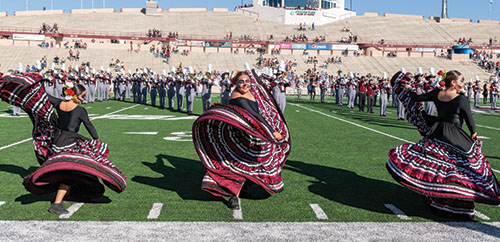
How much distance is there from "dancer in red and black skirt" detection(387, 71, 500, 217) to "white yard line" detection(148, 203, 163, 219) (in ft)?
7.97

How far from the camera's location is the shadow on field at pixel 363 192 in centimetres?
520

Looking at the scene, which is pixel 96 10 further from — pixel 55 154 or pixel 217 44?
pixel 55 154

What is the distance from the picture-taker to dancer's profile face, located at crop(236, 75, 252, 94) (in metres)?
5.36

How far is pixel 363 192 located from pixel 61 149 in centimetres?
352

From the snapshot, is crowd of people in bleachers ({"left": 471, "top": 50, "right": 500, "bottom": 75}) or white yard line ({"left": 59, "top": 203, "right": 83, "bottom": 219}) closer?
white yard line ({"left": 59, "top": 203, "right": 83, "bottom": 219})

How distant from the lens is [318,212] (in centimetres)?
498

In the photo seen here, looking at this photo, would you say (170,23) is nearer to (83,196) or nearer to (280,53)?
(280,53)

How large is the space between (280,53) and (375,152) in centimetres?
5257

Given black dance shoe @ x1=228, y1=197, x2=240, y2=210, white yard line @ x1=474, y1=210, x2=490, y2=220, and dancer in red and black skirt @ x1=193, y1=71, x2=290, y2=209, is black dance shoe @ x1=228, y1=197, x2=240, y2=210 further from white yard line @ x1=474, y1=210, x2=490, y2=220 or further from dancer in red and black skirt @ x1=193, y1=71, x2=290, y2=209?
white yard line @ x1=474, y1=210, x2=490, y2=220

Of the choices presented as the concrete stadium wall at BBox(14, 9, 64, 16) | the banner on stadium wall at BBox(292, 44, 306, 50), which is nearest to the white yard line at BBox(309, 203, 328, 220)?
the banner on stadium wall at BBox(292, 44, 306, 50)

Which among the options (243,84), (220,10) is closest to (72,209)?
(243,84)

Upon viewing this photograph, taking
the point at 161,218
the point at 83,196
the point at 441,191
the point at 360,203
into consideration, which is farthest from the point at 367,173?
the point at 83,196

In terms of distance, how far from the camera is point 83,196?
5.18 metres

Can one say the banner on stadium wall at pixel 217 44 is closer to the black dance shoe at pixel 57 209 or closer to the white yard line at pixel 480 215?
the black dance shoe at pixel 57 209
